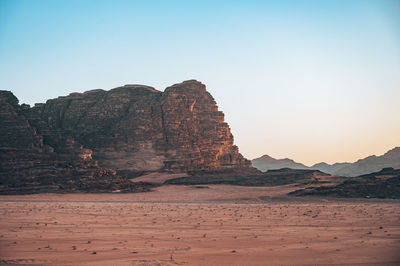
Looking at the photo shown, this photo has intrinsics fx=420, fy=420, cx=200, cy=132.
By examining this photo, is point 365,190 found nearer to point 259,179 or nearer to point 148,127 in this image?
point 259,179

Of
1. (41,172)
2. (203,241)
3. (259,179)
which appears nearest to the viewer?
(203,241)

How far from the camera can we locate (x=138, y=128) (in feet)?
273

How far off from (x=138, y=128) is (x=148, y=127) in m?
1.98

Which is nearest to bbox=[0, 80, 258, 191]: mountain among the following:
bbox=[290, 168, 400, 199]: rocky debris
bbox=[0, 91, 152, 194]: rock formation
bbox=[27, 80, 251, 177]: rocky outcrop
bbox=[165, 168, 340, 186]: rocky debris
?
bbox=[27, 80, 251, 177]: rocky outcrop

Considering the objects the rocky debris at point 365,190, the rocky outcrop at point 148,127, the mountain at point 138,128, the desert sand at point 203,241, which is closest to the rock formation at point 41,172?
the mountain at point 138,128

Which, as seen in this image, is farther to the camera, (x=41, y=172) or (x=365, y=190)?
(x=41, y=172)

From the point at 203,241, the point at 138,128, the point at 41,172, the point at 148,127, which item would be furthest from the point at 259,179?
the point at 203,241

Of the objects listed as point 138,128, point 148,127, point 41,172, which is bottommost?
point 41,172

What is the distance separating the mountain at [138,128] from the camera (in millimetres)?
73438

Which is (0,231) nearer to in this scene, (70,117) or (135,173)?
(135,173)

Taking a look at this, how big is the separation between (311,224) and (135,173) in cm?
6361

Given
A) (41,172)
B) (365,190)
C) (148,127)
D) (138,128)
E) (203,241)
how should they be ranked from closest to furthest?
(203,241) < (365,190) < (41,172) < (138,128) < (148,127)

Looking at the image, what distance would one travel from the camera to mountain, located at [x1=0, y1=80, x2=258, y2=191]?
2891 inches

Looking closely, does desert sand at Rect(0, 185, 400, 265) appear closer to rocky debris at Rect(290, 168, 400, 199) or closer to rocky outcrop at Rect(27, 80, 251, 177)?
rocky debris at Rect(290, 168, 400, 199)
